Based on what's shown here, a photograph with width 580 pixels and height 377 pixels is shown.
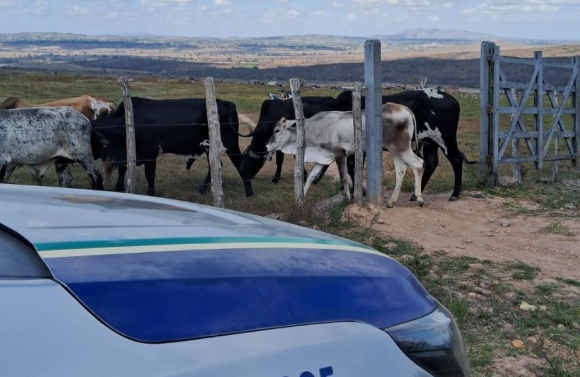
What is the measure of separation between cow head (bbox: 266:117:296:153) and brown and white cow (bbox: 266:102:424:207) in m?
0.32

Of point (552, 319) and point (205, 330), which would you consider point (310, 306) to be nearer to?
point (205, 330)

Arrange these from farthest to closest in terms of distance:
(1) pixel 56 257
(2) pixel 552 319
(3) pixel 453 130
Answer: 1. (3) pixel 453 130
2. (2) pixel 552 319
3. (1) pixel 56 257

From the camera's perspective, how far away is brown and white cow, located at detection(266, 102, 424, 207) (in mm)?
10906

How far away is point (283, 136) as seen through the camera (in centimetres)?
1142

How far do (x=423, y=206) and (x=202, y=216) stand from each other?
8.70 m

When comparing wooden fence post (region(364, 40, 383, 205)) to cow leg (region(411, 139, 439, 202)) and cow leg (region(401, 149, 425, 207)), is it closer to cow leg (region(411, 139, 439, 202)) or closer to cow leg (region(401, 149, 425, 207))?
cow leg (region(401, 149, 425, 207))

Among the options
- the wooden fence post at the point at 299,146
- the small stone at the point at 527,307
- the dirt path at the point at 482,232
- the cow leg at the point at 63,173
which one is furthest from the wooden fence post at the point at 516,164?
the cow leg at the point at 63,173

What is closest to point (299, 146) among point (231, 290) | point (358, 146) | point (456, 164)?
point (358, 146)

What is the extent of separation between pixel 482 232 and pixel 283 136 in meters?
3.47

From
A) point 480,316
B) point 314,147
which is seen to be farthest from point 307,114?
point 480,316

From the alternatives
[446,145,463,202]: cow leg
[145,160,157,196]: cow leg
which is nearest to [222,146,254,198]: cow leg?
[145,160,157,196]: cow leg

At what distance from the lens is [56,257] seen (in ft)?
5.43

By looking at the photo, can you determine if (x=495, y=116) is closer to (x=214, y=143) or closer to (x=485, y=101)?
(x=485, y=101)

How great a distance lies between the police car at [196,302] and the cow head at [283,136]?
9092 millimetres
